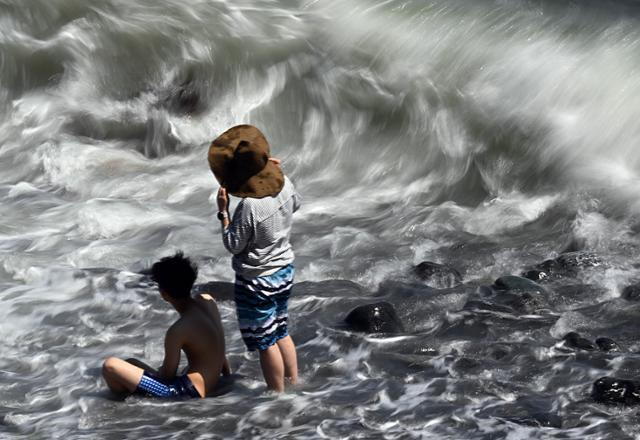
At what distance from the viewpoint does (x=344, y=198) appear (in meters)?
8.95

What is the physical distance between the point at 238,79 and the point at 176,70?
1.92 feet

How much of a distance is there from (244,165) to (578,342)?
2.05m

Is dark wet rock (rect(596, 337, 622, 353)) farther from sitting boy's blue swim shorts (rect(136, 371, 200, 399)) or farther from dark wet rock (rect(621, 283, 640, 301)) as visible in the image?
sitting boy's blue swim shorts (rect(136, 371, 200, 399))

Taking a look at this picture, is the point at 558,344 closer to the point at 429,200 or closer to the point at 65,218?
the point at 429,200

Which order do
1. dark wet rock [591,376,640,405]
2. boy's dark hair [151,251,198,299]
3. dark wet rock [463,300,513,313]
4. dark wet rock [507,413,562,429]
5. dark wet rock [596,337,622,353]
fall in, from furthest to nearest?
1. dark wet rock [463,300,513,313]
2. dark wet rock [596,337,622,353]
3. boy's dark hair [151,251,198,299]
4. dark wet rock [591,376,640,405]
5. dark wet rock [507,413,562,429]

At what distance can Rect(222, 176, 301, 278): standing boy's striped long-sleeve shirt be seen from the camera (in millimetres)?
5395

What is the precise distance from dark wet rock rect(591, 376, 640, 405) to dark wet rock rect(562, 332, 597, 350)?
56cm

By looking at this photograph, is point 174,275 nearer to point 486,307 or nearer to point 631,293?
point 486,307

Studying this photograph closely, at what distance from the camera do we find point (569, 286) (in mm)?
7090

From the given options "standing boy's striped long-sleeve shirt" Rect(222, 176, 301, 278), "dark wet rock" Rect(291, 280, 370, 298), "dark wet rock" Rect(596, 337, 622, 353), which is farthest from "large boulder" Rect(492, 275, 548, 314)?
"standing boy's striped long-sleeve shirt" Rect(222, 176, 301, 278)

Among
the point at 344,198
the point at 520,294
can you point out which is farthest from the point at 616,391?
the point at 344,198

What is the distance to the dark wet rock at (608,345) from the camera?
242 inches

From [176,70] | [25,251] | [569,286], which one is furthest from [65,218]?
[569,286]

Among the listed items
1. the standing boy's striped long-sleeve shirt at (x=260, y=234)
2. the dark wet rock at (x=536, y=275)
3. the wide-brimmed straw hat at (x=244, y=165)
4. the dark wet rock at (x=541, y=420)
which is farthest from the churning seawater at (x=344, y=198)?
the wide-brimmed straw hat at (x=244, y=165)
